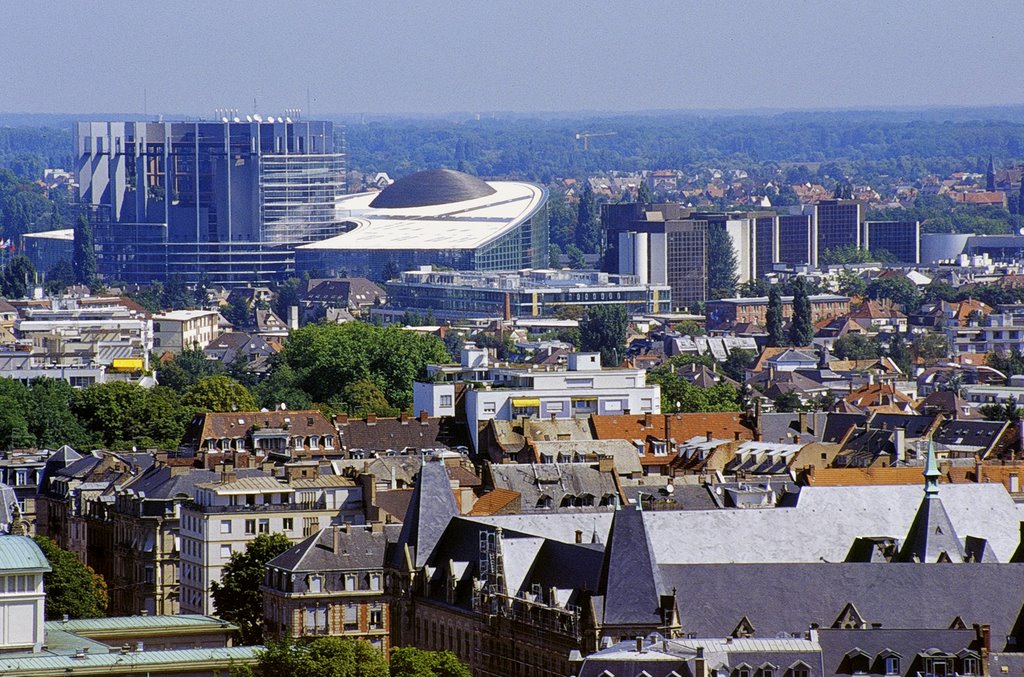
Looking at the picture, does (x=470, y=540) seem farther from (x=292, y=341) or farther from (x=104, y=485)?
(x=292, y=341)

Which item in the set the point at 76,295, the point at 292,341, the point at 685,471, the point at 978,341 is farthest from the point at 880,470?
the point at 76,295

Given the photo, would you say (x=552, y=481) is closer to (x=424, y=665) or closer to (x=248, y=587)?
(x=248, y=587)

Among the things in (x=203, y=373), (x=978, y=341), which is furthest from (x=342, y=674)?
(x=978, y=341)

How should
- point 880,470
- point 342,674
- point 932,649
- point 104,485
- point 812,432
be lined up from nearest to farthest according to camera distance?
point 932,649 → point 342,674 → point 880,470 → point 104,485 → point 812,432

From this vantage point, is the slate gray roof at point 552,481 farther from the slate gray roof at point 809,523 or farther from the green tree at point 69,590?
the slate gray roof at point 809,523

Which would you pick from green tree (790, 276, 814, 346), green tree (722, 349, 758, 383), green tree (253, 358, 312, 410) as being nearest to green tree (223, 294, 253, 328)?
green tree (790, 276, 814, 346)

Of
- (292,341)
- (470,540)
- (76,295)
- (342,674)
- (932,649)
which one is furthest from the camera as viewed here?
(76,295)

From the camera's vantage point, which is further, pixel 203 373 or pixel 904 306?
pixel 904 306

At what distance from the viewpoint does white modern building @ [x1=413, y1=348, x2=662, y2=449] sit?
314 feet

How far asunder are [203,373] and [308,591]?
249ft

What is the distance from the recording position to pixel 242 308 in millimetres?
194500

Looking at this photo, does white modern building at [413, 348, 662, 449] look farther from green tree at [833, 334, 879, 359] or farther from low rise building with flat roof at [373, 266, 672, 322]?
low rise building with flat roof at [373, 266, 672, 322]

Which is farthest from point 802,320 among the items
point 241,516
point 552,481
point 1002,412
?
point 241,516

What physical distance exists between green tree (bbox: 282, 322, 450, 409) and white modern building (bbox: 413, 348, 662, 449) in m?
8.62
